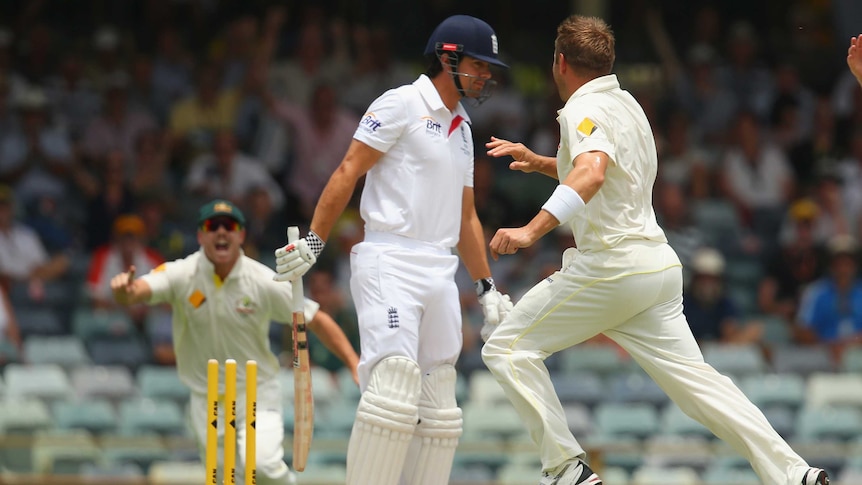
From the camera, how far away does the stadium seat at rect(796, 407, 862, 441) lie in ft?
32.4

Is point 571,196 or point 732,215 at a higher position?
point 571,196

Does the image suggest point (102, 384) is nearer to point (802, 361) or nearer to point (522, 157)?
point (522, 157)

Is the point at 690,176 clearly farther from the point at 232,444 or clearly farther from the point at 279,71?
the point at 232,444

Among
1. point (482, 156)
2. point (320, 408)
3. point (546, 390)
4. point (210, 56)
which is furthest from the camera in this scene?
point (210, 56)

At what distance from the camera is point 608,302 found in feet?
18.5

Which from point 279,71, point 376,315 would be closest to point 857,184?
point 279,71

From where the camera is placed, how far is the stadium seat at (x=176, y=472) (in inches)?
348

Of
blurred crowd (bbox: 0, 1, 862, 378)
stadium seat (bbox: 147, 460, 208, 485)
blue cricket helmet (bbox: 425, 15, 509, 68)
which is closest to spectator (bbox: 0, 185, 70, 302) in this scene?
blurred crowd (bbox: 0, 1, 862, 378)

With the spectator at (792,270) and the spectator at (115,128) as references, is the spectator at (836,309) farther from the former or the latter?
the spectator at (115,128)

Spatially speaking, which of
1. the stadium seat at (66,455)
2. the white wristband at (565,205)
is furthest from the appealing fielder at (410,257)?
the stadium seat at (66,455)

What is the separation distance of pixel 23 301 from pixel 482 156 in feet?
12.3

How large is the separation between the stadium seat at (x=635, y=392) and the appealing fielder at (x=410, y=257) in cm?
404

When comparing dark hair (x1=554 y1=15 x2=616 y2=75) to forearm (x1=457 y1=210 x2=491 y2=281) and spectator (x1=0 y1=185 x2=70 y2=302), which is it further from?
spectator (x1=0 y1=185 x2=70 y2=302)

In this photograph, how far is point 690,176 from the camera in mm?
12297
